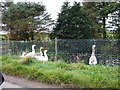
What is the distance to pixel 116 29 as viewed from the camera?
203 cm

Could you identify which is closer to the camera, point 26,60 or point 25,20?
point 26,60

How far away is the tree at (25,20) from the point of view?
2.43 metres

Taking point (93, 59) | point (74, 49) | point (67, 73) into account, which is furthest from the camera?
point (74, 49)

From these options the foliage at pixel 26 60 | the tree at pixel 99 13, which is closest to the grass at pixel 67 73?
the foliage at pixel 26 60

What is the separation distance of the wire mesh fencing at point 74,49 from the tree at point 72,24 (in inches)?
5.6

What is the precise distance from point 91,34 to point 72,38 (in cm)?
29

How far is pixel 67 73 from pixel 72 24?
40.2 inches

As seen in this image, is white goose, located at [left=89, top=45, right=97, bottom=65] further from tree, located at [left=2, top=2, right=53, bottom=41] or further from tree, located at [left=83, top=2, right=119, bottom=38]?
tree, located at [left=2, top=2, right=53, bottom=41]

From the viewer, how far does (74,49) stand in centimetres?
209

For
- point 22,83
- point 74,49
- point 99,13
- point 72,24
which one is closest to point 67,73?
point 22,83

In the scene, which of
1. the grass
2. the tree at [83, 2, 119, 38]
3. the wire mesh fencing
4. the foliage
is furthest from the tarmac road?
the tree at [83, 2, 119, 38]

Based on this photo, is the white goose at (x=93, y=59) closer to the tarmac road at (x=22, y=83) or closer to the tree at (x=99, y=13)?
the tree at (x=99, y=13)

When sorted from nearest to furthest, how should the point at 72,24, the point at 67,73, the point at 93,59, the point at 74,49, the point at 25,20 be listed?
the point at 67,73
the point at 93,59
the point at 74,49
the point at 72,24
the point at 25,20

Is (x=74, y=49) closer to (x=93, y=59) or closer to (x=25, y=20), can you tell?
(x=93, y=59)
